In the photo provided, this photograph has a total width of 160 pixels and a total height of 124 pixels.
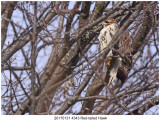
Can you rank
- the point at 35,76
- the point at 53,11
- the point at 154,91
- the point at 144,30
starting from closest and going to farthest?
the point at 35,76, the point at 154,91, the point at 53,11, the point at 144,30

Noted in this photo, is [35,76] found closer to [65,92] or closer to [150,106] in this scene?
[65,92]

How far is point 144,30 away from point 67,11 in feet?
4.44

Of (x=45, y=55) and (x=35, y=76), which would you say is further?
(x=45, y=55)

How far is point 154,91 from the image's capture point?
3.49 metres

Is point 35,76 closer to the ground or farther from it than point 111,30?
closer to the ground

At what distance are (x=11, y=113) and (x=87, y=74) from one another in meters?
1.29

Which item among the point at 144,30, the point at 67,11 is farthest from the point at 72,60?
the point at 144,30

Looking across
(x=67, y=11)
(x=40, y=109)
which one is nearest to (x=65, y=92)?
(x=40, y=109)

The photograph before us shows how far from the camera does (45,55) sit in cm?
370

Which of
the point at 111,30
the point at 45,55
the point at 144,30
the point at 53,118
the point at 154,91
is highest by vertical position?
the point at 111,30

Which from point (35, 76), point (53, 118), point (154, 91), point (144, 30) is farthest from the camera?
point (144, 30)

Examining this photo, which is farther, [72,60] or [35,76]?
[72,60]

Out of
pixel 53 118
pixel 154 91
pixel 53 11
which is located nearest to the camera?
pixel 53 118

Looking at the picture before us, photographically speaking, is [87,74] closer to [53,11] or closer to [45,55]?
[45,55]
